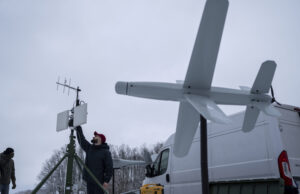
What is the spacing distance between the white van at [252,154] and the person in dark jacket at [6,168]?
3957 mm

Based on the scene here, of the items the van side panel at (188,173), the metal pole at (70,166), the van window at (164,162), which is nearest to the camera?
the metal pole at (70,166)

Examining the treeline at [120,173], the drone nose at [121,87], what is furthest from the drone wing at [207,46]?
the treeline at [120,173]

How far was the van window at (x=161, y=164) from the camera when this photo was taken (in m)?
6.79

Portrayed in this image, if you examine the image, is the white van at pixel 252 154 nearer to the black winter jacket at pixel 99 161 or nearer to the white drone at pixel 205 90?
the white drone at pixel 205 90

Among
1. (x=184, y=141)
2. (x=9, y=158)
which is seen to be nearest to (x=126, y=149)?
(x=9, y=158)

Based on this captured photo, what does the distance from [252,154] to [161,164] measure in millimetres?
2809

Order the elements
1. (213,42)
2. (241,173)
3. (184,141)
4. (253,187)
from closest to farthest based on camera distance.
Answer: (213,42)
(184,141)
(253,187)
(241,173)

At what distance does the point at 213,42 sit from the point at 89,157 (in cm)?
346

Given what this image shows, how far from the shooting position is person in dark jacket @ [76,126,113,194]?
480 cm

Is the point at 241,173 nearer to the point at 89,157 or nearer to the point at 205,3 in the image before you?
the point at 89,157

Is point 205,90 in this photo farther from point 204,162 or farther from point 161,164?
point 161,164

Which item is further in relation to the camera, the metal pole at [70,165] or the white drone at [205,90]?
the metal pole at [70,165]

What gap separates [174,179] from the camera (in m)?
6.34

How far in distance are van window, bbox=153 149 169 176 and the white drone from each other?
143 inches
